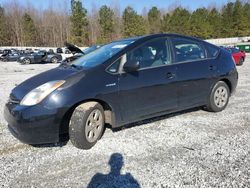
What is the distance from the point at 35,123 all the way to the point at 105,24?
205 feet

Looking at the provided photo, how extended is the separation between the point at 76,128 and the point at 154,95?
4.68ft

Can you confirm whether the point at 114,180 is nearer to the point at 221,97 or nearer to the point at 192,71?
the point at 192,71

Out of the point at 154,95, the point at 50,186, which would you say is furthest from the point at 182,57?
the point at 50,186

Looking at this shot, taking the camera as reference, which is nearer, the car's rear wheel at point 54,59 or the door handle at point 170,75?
the door handle at point 170,75

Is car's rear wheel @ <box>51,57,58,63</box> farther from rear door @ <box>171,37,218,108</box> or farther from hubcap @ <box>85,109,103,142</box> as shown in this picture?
hubcap @ <box>85,109,103,142</box>

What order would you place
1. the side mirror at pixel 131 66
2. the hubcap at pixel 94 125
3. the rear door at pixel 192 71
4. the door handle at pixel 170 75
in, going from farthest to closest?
the rear door at pixel 192 71 → the door handle at pixel 170 75 → the side mirror at pixel 131 66 → the hubcap at pixel 94 125

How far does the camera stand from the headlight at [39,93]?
12.2 ft

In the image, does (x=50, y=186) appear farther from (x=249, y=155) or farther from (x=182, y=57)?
(x=182, y=57)

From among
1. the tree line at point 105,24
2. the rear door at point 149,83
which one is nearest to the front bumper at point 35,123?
the rear door at point 149,83

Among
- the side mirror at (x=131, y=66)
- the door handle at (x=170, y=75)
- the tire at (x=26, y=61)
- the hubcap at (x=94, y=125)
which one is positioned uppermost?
the side mirror at (x=131, y=66)

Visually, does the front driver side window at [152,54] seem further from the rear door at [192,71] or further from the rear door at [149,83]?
the rear door at [192,71]

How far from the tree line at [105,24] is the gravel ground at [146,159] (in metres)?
58.8

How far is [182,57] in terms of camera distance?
5031 mm

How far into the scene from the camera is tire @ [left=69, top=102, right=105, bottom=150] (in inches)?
152
